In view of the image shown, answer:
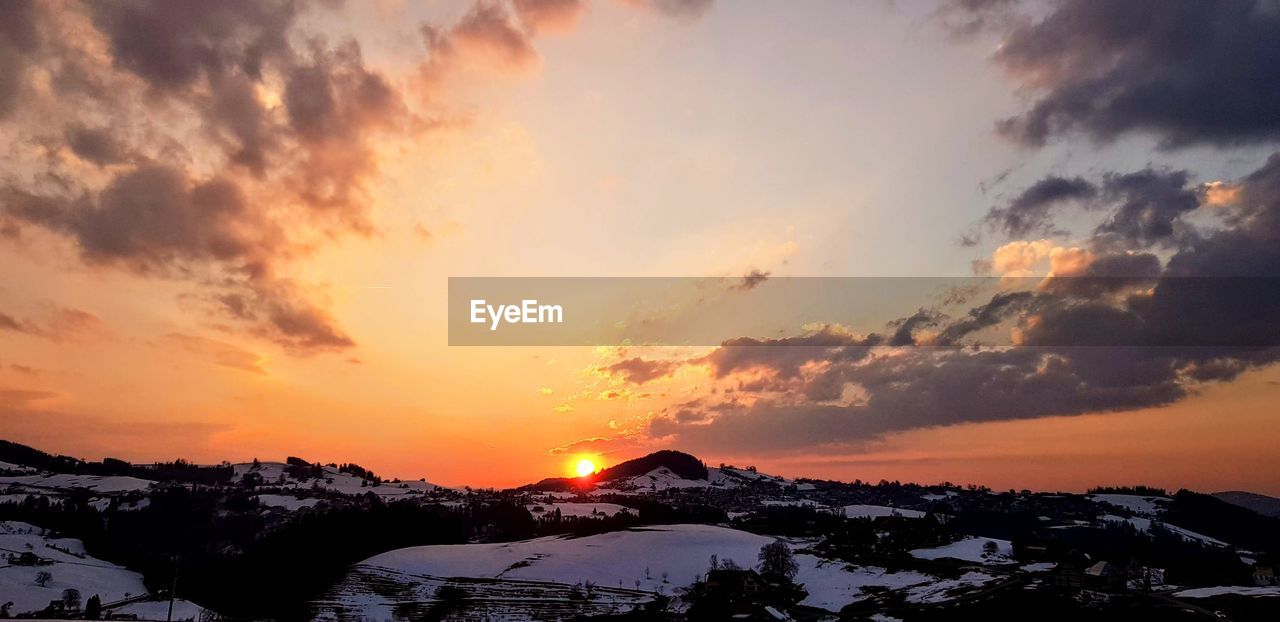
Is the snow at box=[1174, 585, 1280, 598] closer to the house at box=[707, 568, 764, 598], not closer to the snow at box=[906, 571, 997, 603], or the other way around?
the snow at box=[906, 571, 997, 603]

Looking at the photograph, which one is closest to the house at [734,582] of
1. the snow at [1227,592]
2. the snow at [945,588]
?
the snow at [945,588]

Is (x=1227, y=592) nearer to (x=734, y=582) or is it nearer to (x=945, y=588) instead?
(x=945, y=588)

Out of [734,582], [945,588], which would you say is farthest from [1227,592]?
[734,582]

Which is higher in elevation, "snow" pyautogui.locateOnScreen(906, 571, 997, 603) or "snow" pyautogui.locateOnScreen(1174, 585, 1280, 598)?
"snow" pyautogui.locateOnScreen(1174, 585, 1280, 598)

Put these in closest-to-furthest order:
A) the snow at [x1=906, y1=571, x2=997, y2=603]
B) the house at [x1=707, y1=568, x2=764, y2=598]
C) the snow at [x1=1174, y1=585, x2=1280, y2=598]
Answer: the snow at [x1=1174, y1=585, x2=1280, y2=598]
the snow at [x1=906, y1=571, x2=997, y2=603]
the house at [x1=707, y1=568, x2=764, y2=598]

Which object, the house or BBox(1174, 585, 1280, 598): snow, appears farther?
the house

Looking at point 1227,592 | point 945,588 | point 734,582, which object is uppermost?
point 1227,592

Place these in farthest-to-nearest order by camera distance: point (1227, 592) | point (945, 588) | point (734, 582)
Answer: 1. point (734, 582)
2. point (945, 588)
3. point (1227, 592)

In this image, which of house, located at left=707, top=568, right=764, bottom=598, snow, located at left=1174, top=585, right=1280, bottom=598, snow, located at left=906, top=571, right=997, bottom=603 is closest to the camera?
snow, located at left=1174, top=585, right=1280, bottom=598

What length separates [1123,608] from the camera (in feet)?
400

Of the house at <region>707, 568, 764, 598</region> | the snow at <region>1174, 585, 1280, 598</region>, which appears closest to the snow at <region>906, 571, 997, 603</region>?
the house at <region>707, 568, 764, 598</region>

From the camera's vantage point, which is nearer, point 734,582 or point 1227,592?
point 1227,592

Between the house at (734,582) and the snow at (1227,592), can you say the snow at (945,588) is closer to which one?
the house at (734,582)

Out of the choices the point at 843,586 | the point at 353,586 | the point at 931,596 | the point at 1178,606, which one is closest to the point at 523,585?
the point at 353,586
